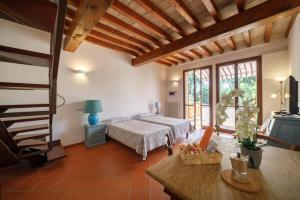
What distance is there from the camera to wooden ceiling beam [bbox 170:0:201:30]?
2.11 m

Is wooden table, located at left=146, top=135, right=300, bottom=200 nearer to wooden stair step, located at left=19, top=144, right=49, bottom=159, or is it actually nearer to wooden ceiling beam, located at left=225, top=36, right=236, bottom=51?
wooden stair step, located at left=19, top=144, right=49, bottom=159

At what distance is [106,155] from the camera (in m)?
2.91

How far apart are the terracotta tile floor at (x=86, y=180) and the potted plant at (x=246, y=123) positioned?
1.32 m

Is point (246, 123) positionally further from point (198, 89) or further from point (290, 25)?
point (198, 89)

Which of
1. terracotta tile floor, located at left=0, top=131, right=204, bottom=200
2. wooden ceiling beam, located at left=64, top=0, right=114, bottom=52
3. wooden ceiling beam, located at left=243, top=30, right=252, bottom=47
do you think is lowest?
terracotta tile floor, located at left=0, top=131, right=204, bottom=200

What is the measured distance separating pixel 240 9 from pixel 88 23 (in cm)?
263

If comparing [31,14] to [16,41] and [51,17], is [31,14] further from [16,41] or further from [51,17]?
[16,41]

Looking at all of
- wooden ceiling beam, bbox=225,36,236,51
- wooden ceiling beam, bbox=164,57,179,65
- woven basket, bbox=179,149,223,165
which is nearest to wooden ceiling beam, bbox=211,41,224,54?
wooden ceiling beam, bbox=225,36,236,51

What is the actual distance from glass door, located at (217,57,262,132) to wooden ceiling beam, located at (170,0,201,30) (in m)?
2.45

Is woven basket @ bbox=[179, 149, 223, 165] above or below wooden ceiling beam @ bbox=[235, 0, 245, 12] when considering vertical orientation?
below

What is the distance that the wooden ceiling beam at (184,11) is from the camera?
83.2 inches

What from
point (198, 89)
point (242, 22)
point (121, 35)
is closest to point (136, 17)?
point (121, 35)

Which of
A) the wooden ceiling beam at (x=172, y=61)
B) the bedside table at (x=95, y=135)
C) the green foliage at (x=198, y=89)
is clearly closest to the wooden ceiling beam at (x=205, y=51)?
the green foliage at (x=198, y=89)

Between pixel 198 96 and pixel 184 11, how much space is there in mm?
3676
